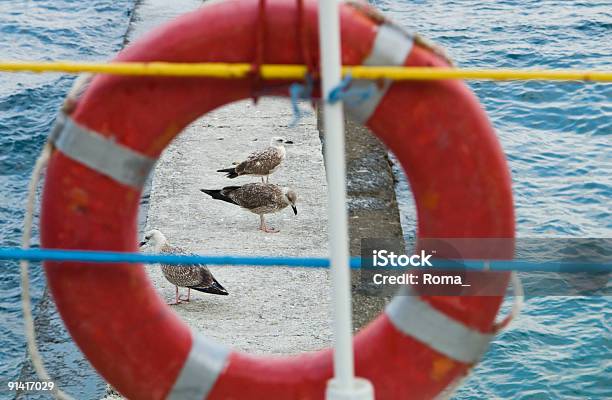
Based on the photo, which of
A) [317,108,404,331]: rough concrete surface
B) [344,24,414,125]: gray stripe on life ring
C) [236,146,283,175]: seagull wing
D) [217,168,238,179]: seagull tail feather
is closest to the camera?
[344,24,414,125]: gray stripe on life ring

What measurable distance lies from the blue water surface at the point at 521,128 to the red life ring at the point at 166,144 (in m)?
3.03

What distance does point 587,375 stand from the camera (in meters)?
6.05

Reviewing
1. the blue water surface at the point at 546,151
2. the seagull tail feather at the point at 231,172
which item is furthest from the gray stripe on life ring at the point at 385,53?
the seagull tail feather at the point at 231,172

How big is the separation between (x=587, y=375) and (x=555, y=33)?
6559 mm

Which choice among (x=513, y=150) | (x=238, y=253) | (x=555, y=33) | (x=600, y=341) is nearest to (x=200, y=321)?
(x=238, y=253)

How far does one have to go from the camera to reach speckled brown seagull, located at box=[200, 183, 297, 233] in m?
6.14

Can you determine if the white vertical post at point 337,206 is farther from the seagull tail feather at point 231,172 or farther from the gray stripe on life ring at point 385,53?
the seagull tail feather at point 231,172

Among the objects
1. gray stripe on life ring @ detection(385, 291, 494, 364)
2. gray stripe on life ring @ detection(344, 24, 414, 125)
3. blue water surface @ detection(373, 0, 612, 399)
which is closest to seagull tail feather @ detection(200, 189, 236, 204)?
blue water surface @ detection(373, 0, 612, 399)

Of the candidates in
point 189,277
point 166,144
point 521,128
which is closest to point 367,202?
point 189,277

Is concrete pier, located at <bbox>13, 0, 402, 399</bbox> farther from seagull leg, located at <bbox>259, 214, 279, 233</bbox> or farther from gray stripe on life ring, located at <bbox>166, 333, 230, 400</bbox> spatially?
gray stripe on life ring, located at <bbox>166, 333, 230, 400</bbox>

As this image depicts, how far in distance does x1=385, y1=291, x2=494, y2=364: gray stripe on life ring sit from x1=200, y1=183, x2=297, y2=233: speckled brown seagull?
3299 mm

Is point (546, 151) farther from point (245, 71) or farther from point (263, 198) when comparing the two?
point (245, 71)

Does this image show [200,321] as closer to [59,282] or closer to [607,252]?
[59,282]

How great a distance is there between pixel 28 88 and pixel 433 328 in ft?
28.6
